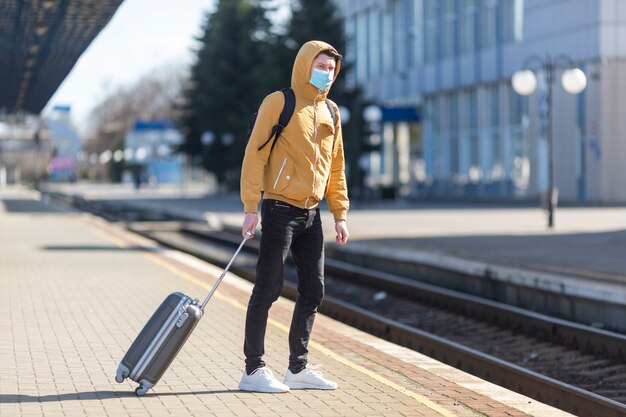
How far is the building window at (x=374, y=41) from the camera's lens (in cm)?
6762

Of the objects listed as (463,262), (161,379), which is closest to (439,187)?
(463,262)

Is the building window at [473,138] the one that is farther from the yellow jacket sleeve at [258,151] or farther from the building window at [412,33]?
the yellow jacket sleeve at [258,151]

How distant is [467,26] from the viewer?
56.3 metres

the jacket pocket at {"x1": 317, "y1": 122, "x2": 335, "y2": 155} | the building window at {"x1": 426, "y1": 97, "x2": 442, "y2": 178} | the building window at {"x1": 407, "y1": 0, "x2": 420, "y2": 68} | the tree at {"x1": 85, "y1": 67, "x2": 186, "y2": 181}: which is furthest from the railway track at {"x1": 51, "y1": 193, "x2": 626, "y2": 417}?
the tree at {"x1": 85, "y1": 67, "x2": 186, "y2": 181}

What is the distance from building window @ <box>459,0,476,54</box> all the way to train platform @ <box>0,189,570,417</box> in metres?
41.2

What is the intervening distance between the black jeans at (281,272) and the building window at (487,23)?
4643 cm

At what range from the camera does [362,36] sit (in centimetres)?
7025

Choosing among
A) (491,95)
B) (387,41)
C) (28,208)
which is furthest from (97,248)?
(387,41)

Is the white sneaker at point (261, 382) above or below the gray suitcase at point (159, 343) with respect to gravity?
below

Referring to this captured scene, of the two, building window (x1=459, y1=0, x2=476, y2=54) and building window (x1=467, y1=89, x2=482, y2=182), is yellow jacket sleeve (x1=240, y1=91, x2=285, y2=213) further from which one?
building window (x1=459, y1=0, x2=476, y2=54)

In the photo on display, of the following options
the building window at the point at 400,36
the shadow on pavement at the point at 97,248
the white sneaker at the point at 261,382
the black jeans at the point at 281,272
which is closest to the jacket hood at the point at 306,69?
the black jeans at the point at 281,272

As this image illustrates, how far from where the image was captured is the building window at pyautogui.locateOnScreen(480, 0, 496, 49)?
53.2m

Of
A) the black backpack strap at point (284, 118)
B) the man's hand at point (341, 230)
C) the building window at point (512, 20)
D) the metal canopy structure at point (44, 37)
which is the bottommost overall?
the man's hand at point (341, 230)

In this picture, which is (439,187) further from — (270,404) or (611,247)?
(270,404)
